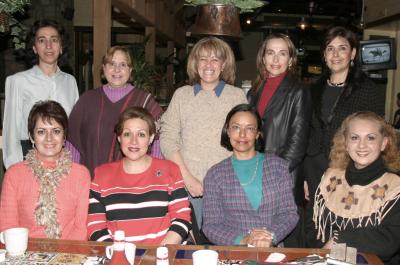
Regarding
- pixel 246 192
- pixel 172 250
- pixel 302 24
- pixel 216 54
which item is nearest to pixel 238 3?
pixel 216 54

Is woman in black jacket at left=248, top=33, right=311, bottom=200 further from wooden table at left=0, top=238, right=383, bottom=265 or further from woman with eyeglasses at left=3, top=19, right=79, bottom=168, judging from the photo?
woman with eyeglasses at left=3, top=19, right=79, bottom=168

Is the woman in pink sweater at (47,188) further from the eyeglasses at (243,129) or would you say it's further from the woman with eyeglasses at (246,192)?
the eyeglasses at (243,129)

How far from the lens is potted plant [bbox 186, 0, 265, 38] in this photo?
7.85 feet

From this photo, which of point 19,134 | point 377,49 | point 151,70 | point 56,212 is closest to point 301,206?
point 56,212

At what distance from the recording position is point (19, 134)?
10.1ft

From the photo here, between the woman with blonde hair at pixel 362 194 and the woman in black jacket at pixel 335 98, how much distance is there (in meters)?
0.41

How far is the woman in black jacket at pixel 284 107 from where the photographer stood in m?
2.75

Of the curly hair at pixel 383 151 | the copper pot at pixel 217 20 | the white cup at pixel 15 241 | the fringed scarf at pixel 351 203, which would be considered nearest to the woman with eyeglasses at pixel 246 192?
the fringed scarf at pixel 351 203

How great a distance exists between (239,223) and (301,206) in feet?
2.57

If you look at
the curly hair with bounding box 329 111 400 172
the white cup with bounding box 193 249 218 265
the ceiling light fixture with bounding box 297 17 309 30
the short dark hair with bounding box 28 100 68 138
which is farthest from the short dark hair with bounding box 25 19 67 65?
the ceiling light fixture with bounding box 297 17 309 30

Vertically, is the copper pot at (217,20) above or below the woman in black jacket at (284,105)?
above

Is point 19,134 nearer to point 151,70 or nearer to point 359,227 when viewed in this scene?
point 359,227

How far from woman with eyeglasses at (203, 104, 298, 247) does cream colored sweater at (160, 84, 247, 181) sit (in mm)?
263

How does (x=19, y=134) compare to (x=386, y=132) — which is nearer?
(x=386, y=132)
